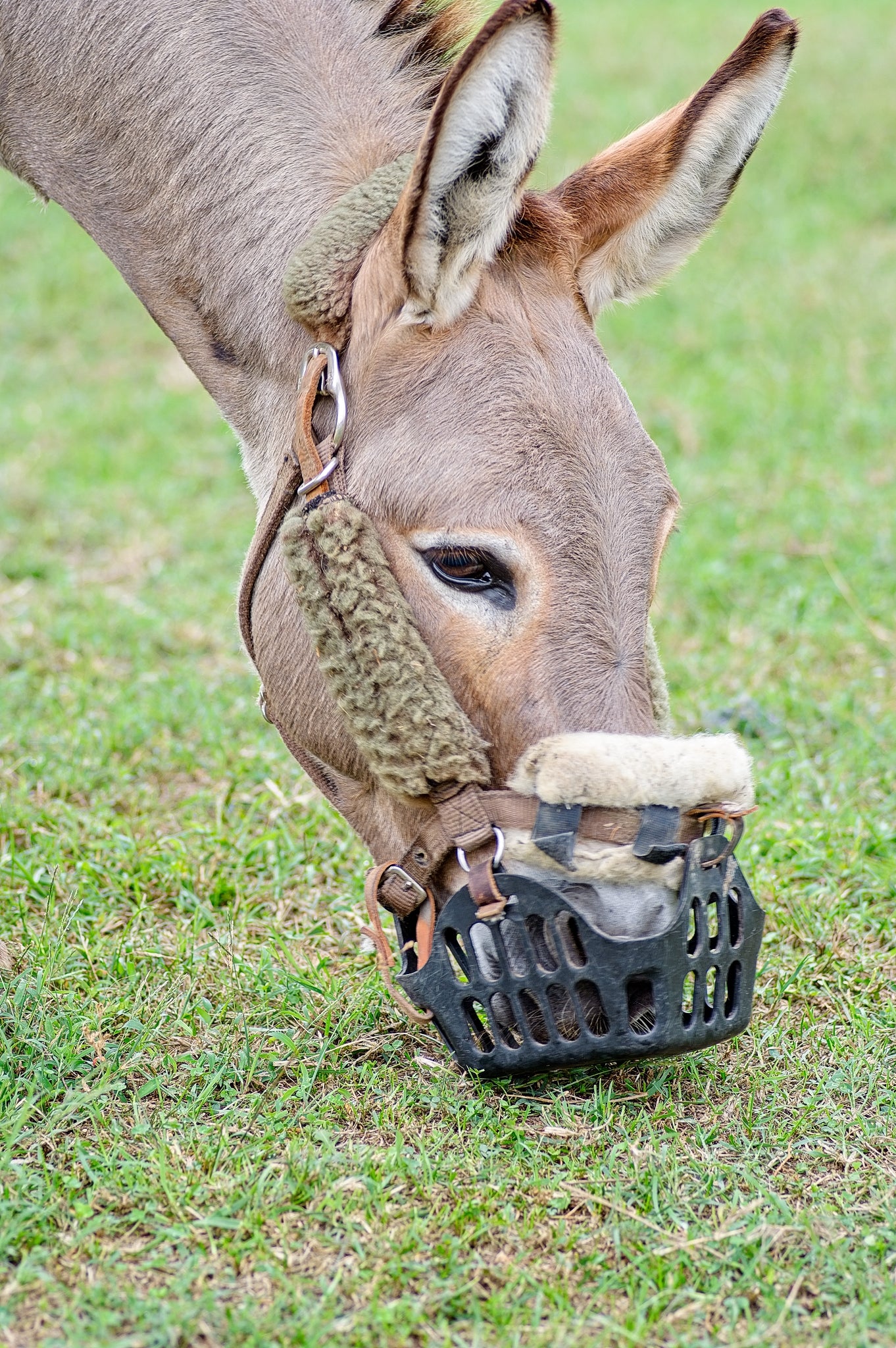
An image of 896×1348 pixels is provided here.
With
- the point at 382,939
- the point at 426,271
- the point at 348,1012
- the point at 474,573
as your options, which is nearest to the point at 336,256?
the point at 426,271

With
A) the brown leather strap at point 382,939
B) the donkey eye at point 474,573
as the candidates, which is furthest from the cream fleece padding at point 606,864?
the donkey eye at point 474,573

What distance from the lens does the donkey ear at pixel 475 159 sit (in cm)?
219

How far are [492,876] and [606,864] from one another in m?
0.21

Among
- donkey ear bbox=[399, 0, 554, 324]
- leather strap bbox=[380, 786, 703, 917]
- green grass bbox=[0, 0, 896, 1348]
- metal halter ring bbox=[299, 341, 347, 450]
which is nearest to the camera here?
green grass bbox=[0, 0, 896, 1348]

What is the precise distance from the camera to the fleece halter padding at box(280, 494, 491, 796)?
7.75ft

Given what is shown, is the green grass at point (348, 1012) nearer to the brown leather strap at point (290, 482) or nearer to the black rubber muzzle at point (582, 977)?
the black rubber muzzle at point (582, 977)

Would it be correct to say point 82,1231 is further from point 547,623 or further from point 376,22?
point 376,22

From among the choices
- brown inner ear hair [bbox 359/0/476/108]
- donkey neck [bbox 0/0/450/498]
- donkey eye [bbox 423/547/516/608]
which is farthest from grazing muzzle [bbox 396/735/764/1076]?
brown inner ear hair [bbox 359/0/476/108]

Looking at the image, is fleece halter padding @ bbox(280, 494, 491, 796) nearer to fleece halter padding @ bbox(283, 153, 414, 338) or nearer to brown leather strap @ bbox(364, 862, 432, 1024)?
brown leather strap @ bbox(364, 862, 432, 1024)

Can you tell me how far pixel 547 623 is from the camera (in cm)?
235

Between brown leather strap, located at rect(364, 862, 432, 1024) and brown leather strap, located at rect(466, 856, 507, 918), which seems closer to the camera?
brown leather strap, located at rect(466, 856, 507, 918)

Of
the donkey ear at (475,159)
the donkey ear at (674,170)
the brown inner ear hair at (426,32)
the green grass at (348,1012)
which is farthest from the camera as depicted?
the brown inner ear hair at (426,32)

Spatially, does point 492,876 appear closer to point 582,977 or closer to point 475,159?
point 582,977

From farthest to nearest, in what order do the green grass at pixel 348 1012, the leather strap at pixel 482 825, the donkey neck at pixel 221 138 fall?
the donkey neck at pixel 221 138, the leather strap at pixel 482 825, the green grass at pixel 348 1012
